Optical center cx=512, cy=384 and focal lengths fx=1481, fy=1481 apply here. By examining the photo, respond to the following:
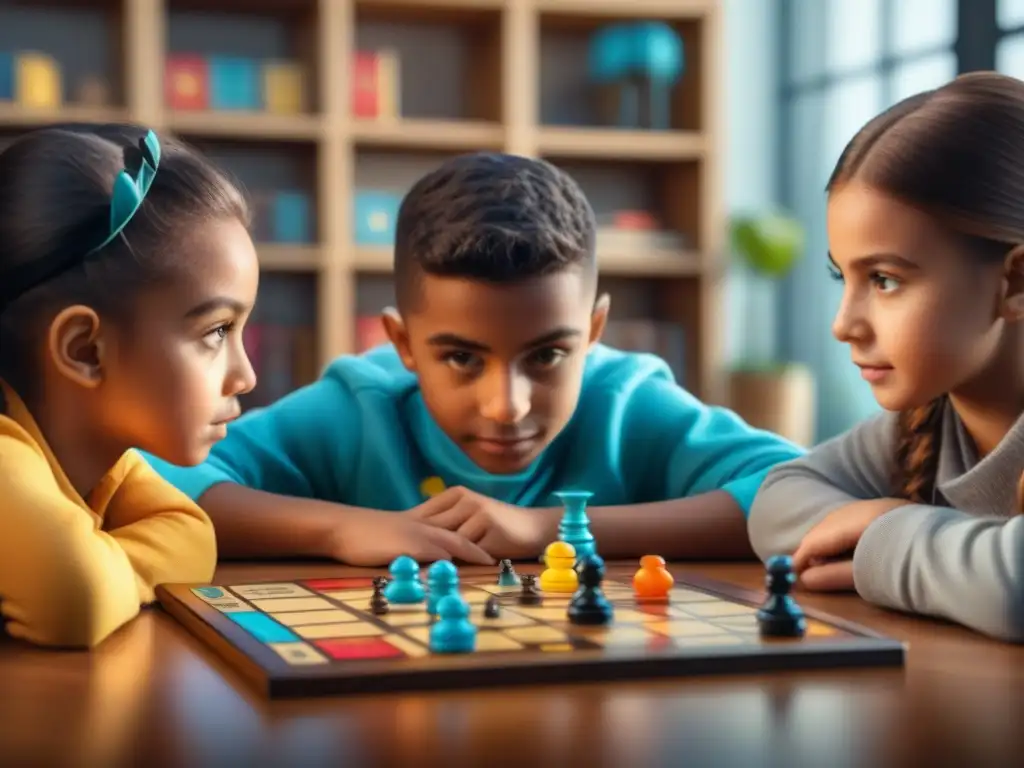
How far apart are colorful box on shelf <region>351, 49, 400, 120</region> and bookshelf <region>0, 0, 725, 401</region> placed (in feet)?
0.16

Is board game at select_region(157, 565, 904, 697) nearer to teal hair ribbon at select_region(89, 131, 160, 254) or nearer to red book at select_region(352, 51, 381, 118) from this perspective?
teal hair ribbon at select_region(89, 131, 160, 254)

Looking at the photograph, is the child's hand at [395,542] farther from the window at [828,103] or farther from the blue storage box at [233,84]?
the window at [828,103]

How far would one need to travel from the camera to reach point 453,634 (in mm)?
896

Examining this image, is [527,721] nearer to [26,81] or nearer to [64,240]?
[64,240]

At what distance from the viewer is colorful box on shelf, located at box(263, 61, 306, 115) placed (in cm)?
525

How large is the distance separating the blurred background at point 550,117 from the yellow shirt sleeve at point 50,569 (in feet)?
13.7

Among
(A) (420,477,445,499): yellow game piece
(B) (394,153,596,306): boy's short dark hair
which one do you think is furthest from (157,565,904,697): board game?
(A) (420,477,445,499): yellow game piece

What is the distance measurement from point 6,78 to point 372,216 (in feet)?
4.35

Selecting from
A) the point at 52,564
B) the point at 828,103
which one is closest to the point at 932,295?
the point at 52,564

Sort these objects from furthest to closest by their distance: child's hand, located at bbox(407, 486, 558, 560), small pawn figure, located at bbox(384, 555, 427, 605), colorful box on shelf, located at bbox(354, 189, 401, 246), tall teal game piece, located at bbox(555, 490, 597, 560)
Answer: colorful box on shelf, located at bbox(354, 189, 401, 246)
child's hand, located at bbox(407, 486, 558, 560)
tall teal game piece, located at bbox(555, 490, 597, 560)
small pawn figure, located at bbox(384, 555, 427, 605)

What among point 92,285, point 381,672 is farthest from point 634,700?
point 92,285

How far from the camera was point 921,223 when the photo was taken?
1188 millimetres

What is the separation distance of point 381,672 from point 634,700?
142 mm

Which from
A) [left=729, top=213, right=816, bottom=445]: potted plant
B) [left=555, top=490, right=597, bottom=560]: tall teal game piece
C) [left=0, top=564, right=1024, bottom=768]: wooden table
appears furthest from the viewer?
[left=729, top=213, right=816, bottom=445]: potted plant
